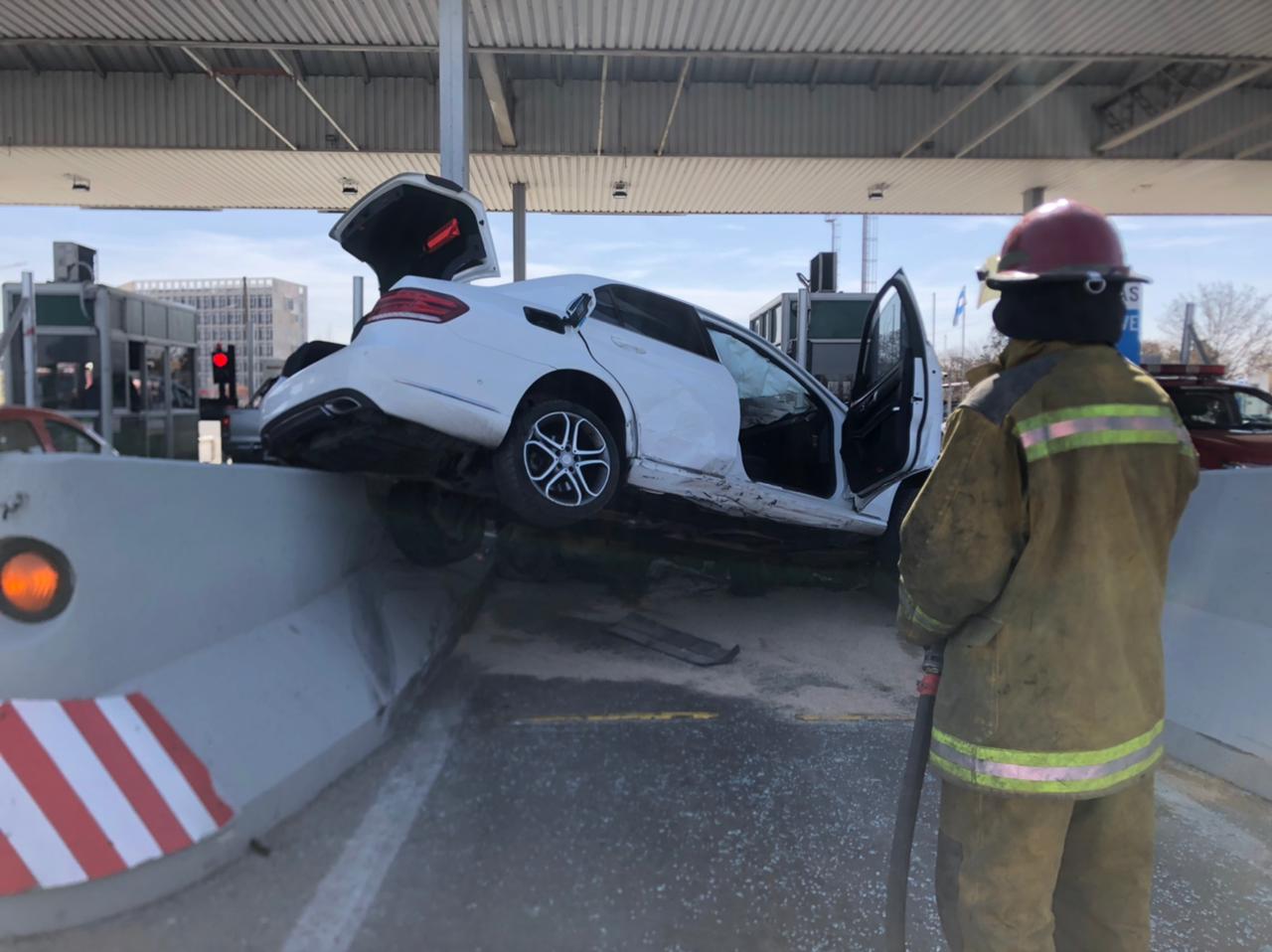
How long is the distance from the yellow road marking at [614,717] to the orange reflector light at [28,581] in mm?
2205

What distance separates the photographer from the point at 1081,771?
6.32 ft

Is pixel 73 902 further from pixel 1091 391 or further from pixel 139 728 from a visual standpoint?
pixel 1091 391

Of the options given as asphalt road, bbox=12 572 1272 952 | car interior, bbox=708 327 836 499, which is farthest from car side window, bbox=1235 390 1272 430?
asphalt road, bbox=12 572 1272 952

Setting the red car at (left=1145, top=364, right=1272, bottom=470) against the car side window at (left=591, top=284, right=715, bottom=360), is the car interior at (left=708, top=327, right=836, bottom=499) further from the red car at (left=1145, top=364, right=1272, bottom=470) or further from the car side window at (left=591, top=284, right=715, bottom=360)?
the red car at (left=1145, top=364, right=1272, bottom=470)

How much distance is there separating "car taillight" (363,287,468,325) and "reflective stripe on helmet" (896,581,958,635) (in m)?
2.95

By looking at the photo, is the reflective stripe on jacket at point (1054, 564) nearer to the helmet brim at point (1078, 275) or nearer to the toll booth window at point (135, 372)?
the helmet brim at point (1078, 275)

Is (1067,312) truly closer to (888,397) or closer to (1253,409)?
(888,397)

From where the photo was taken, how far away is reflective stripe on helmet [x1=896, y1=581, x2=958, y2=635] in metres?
2.04

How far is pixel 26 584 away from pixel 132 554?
11.4 inches

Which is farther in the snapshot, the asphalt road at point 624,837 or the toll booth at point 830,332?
the toll booth at point 830,332

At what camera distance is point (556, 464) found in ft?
15.3

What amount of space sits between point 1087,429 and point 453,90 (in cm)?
758

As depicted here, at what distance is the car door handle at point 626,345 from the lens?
16.5 ft

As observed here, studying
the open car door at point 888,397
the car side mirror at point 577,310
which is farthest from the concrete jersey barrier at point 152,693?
the open car door at point 888,397
